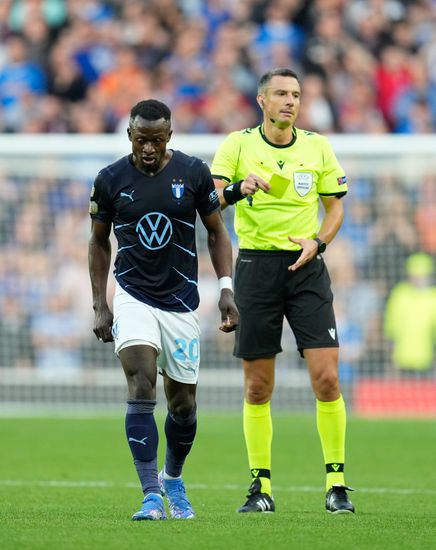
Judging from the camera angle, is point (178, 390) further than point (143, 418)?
Yes

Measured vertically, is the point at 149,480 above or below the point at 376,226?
below

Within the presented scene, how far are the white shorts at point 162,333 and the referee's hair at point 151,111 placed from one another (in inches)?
40.6

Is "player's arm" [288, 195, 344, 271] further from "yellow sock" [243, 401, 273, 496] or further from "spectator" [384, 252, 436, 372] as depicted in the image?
"spectator" [384, 252, 436, 372]

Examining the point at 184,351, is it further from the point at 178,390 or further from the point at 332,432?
the point at 332,432

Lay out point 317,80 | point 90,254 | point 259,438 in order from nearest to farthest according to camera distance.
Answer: point 90,254
point 259,438
point 317,80

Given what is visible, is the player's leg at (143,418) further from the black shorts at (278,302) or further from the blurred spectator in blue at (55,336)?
the blurred spectator in blue at (55,336)

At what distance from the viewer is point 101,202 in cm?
782

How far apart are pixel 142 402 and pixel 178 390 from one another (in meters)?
0.48

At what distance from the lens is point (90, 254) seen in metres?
7.96

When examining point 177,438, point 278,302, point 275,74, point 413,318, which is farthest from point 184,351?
point 413,318

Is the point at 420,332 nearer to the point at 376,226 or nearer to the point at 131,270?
the point at 376,226

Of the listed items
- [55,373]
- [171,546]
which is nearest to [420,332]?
[55,373]

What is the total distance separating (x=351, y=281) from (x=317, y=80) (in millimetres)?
3880

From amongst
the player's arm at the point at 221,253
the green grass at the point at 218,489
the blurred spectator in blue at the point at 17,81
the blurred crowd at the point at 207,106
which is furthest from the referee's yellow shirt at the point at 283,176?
the blurred spectator in blue at the point at 17,81
